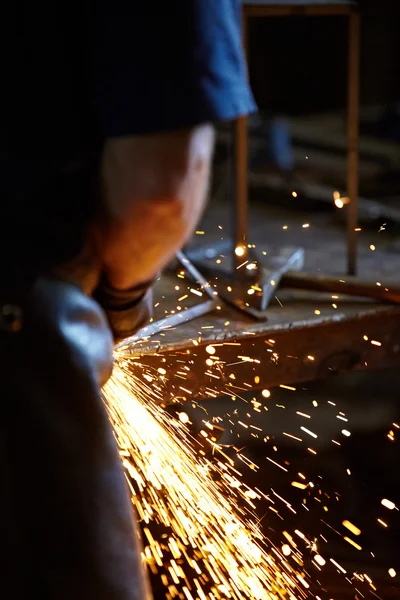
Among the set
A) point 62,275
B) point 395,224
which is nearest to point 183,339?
point 62,275

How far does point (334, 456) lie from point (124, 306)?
2.15 metres

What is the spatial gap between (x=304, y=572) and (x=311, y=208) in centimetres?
287

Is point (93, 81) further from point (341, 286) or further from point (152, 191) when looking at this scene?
point (341, 286)

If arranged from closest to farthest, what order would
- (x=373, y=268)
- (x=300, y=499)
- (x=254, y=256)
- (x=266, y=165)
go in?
(x=300, y=499)
(x=254, y=256)
(x=373, y=268)
(x=266, y=165)

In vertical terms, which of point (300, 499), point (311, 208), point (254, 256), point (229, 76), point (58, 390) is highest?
point (229, 76)

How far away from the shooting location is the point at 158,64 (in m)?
0.78

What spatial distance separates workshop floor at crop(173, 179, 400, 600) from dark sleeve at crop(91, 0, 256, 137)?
6.08 feet

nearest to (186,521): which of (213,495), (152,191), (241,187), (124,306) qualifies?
(213,495)

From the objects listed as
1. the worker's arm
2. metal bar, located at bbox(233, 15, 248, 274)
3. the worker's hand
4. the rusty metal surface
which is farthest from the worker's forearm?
metal bar, located at bbox(233, 15, 248, 274)

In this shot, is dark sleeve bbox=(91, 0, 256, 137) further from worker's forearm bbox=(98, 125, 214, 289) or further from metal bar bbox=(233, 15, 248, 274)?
metal bar bbox=(233, 15, 248, 274)

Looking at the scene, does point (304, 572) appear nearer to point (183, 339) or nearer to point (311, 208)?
point (183, 339)

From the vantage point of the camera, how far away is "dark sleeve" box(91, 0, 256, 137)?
767 millimetres

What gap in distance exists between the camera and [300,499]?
2871mm

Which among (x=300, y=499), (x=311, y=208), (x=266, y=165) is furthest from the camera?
(x=266, y=165)
